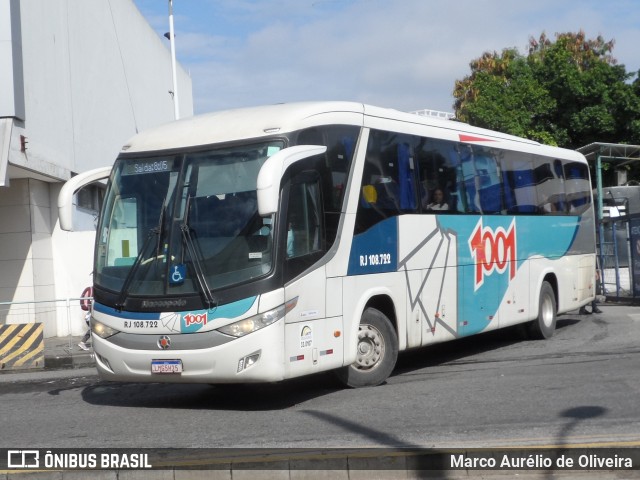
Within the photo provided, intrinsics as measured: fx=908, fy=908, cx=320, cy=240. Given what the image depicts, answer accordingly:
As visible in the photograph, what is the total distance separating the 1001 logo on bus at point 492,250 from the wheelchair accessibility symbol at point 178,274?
5320 millimetres

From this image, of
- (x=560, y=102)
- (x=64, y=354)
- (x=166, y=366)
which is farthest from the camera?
(x=560, y=102)

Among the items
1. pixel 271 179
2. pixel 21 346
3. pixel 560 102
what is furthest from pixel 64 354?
pixel 560 102

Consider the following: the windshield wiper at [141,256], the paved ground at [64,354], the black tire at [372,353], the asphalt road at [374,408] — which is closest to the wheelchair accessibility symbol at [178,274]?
the windshield wiper at [141,256]

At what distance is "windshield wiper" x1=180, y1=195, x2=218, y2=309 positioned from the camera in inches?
374

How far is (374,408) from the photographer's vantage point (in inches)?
375

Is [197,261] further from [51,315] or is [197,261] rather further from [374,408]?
[51,315]

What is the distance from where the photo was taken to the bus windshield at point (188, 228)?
31.4 ft

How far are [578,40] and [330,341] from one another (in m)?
38.2

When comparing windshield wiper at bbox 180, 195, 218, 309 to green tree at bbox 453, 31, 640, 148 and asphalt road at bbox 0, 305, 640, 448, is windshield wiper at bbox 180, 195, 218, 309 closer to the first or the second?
asphalt road at bbox 0, 305, 640, 448

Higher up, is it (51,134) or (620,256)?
(51,134)

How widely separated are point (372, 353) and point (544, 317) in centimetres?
595

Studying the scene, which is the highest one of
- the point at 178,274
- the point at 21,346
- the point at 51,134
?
the point at 51,134

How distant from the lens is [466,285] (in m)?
13.4

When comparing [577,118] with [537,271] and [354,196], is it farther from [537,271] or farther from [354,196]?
[354,196]
